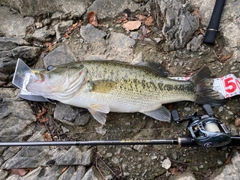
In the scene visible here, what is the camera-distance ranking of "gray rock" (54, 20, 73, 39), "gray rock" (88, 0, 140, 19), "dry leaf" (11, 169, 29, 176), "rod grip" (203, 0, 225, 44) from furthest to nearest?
"gray rock" (88, 0, 140, 19) < "gray rock" (54, 20, 73, 39) < "rod grip" (203, 0, 225, 44) < "dry leaf" (11, 169, 29, 176)

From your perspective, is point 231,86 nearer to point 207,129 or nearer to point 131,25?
point 207,129

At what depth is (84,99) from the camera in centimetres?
410

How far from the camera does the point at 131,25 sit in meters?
4.91

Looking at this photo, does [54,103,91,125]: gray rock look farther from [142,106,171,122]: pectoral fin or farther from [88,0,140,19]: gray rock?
[88,0,140,19]: gray rock

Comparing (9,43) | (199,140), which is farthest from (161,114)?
(9,43)

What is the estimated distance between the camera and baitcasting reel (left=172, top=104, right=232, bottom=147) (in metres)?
3.53

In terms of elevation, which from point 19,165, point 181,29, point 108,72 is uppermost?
point 181,29

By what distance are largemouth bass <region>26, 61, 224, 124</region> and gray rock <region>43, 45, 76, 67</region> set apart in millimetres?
554

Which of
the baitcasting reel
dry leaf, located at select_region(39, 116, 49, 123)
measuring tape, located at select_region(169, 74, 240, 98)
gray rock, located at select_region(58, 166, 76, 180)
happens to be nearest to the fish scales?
the baitcasting reel

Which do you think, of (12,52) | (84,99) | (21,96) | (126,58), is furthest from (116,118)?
(12,52)

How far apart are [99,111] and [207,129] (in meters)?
1.38

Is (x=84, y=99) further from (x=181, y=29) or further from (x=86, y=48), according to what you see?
(x=181, y=29)

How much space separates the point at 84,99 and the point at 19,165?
4.00ft

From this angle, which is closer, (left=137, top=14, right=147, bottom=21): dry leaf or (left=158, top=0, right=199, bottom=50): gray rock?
(left=158, top=0, right=199, bottom=50): gray rock
